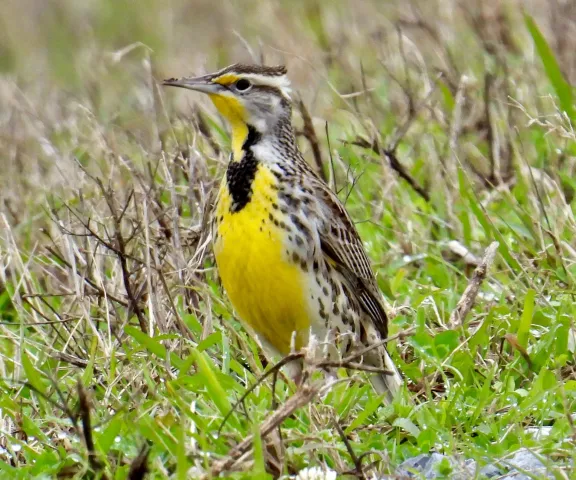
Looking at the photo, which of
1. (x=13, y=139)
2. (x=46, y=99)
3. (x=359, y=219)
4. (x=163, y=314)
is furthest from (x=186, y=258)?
(x=46, y=99)

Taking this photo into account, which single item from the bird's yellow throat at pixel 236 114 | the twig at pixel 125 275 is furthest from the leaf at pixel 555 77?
the twig at pixel 125 275

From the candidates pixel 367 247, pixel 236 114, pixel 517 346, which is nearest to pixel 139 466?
pixel 517 346

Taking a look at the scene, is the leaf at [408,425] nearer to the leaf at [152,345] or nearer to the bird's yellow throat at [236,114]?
the leaf at [152,345]

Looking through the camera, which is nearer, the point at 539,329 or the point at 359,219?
the point at 539,329

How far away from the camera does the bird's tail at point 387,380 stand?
3.74 m

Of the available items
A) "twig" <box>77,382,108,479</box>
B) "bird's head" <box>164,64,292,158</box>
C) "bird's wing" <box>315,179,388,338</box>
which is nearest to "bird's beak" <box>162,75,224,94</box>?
"bird's head" <box>164,64,292,158</box>

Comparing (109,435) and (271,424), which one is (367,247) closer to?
(109,435)

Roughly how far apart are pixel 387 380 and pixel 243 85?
1.11 meters

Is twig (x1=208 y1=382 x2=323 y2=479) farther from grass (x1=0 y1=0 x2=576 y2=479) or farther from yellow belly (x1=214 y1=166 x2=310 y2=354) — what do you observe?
yellow belly (x1=214 y1=166 x2=310 y2=354)

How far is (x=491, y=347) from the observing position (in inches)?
158

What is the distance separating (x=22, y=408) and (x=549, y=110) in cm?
307

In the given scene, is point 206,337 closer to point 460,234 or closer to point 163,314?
point 163,314

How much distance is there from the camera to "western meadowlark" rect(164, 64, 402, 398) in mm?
3953

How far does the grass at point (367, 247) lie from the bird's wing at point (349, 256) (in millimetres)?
143
